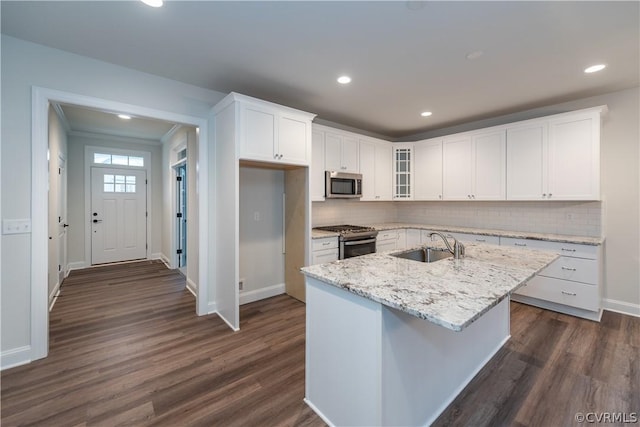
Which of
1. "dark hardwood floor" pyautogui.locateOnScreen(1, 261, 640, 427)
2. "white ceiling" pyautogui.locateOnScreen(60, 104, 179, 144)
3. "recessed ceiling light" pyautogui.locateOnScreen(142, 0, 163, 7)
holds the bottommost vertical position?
"dark hardwood floor" pyautogui.locateOnScreen(1, 261, 640, 427)

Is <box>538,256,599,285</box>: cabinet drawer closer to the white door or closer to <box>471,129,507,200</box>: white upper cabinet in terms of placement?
<box>471,129,507,200</box>: white upper cabinet

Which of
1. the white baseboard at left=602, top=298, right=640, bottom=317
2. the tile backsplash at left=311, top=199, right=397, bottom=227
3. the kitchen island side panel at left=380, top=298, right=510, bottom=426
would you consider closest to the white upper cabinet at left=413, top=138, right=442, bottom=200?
the tile backsplash at left=311, top=199, right=397, bottom=227

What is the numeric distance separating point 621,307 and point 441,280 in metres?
3.44

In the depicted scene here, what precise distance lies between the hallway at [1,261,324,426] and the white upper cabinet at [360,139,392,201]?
7.17ft

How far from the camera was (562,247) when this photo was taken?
320cm

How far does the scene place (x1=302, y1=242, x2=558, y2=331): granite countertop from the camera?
1138 millimetres

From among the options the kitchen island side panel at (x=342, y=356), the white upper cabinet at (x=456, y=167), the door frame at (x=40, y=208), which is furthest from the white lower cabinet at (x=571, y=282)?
the door frame at (x=40, y=208)

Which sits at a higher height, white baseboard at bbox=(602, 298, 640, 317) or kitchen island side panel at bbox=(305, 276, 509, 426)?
kitchen island side panel at bbox=(305, 276, 509, 426)

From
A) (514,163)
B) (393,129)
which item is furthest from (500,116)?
(393,129)

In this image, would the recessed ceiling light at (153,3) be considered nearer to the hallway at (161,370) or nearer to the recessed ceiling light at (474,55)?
the recessed ceiling light at (474,55)

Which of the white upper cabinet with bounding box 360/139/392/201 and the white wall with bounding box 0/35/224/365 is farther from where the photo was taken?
Answer: the white upper cabinet with bounding box 360/139/392/201

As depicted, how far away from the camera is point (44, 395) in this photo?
1.91 metres

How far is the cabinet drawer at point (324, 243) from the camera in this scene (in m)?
→ 3.48

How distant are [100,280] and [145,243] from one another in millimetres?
1562
